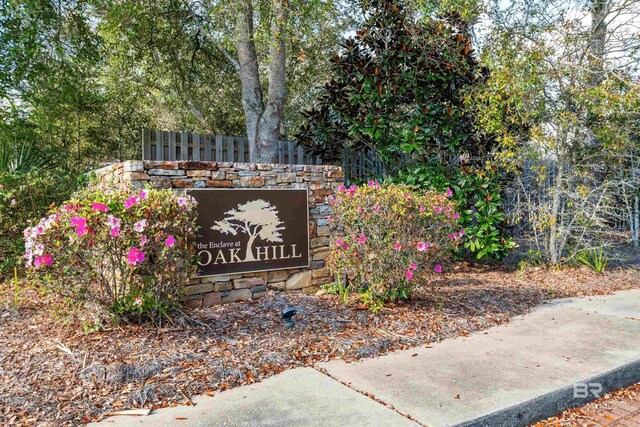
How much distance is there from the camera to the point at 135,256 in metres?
3.37

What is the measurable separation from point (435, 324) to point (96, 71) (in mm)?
10483

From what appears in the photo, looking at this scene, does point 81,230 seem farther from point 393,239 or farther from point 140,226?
point 393,239

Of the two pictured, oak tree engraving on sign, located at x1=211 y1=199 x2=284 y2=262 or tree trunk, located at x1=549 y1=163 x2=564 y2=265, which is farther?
tree trunk, located at x1=549 y1=163 x2=564 y2=265

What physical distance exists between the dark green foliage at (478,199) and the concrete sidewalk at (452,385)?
8.53ft

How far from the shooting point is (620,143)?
5.94m

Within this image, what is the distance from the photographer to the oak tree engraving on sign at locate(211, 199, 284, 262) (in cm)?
454

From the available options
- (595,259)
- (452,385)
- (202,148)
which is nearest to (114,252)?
→ (452,385)

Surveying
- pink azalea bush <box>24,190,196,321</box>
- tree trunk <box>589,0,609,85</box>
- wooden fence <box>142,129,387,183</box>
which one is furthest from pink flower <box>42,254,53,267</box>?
tree trunk <box>589,0,609,85</box>

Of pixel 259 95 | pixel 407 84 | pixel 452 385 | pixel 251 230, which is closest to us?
pixel 452 385

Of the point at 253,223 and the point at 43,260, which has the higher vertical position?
the point at 253,223

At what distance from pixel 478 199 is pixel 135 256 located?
4.93m

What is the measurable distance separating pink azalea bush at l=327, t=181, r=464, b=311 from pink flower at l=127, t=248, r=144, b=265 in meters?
1.96

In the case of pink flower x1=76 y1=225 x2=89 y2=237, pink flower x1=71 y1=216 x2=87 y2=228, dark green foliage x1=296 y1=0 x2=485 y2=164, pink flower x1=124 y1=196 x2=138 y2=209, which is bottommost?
pink flower x1=76 y1=225 x2=89 y2=237

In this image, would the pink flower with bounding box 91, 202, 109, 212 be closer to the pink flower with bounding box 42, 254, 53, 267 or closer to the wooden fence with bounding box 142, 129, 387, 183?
the pink flower with bounding box 42, 254, 53, 267
